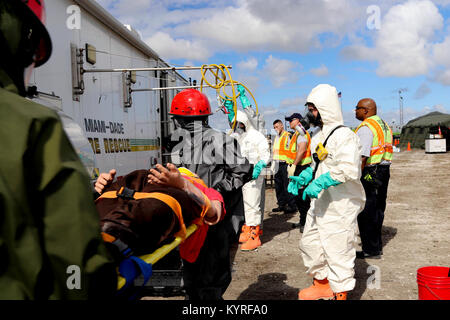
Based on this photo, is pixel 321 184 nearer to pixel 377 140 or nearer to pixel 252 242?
pixel 377 140

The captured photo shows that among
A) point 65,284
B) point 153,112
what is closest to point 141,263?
point 65,284

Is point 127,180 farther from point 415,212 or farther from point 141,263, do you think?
point 415,212

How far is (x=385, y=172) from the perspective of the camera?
17.8ft

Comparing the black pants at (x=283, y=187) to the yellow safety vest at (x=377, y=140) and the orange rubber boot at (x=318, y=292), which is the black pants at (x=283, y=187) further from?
the orange rubber boot at (x=318, y=292)

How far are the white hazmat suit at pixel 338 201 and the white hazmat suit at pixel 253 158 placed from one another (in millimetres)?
2359

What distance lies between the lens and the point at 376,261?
5.21 meters

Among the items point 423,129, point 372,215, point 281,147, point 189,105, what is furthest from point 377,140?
point 423,129

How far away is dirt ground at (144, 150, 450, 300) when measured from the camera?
422cm

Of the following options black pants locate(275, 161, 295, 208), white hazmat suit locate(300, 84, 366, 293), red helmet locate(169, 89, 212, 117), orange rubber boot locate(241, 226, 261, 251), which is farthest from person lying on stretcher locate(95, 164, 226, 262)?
black pants locate(275, 161, 295, 208)

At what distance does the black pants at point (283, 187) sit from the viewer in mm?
8805

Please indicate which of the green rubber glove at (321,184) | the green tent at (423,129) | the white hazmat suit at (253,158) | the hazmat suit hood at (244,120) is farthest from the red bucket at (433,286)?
the green tent at (423,129)

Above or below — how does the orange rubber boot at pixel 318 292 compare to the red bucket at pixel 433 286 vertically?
below

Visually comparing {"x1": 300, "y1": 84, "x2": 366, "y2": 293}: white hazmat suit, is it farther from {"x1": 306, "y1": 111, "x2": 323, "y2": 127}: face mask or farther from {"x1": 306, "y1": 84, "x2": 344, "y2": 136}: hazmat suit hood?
{"x1": 306, "y1": 111, "x2": 323, "y2": 127}: face mask

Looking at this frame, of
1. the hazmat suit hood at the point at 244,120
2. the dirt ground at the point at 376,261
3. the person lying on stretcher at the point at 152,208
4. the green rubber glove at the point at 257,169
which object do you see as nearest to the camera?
the person lying on stretcher at the point at 152,208
